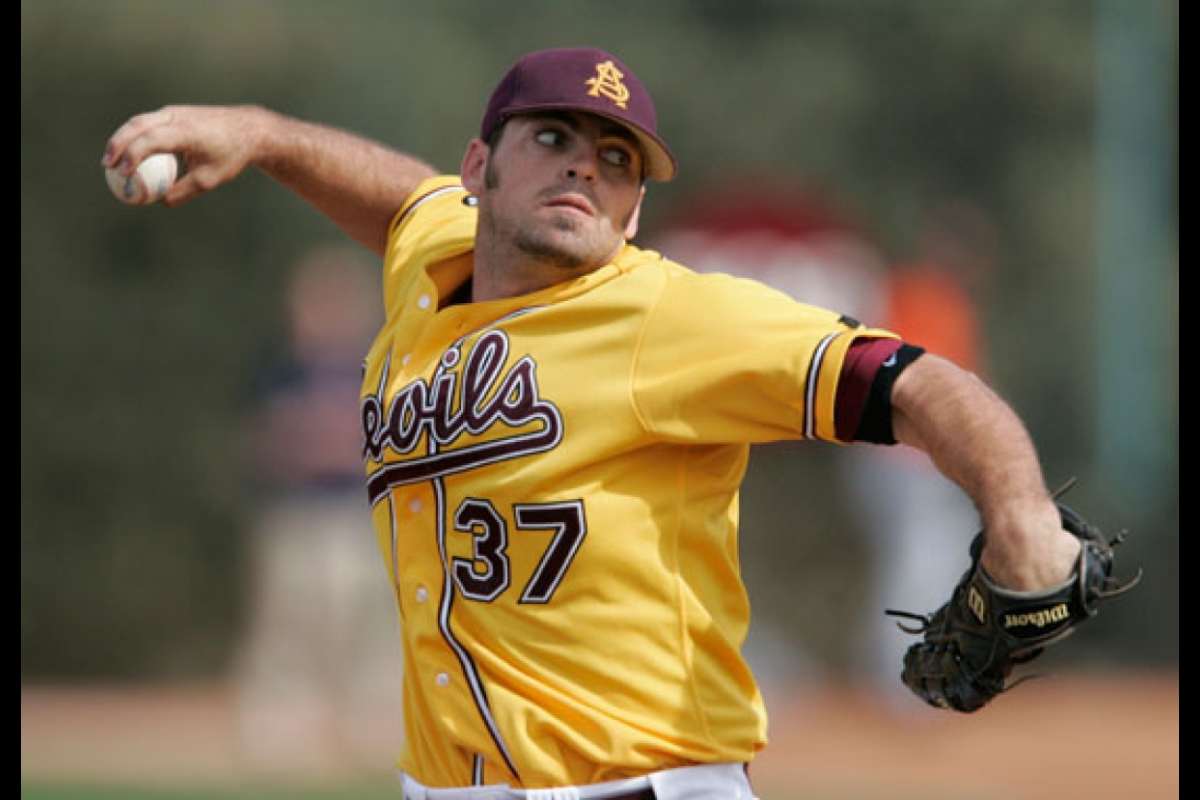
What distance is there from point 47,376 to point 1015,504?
941 cm

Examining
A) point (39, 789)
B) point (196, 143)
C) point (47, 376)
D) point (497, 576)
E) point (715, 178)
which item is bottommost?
point (39, 789)

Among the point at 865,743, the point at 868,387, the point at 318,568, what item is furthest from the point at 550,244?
the point at 865,743

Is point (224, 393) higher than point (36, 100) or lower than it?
lower

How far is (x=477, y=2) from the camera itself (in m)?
13.0

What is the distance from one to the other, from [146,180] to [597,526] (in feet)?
3.81

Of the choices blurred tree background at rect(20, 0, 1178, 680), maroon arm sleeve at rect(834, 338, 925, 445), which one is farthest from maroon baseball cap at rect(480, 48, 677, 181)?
blurred tree background at rect(20, 0, 1178, 680)

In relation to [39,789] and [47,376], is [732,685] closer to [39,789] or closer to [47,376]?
[39,789]

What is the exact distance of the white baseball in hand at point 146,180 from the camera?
3759 mm

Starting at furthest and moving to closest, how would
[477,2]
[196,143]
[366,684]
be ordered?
[477,2]
[366,684]
[196,143]

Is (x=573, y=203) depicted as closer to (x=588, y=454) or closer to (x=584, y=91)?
(x=584, y=91)

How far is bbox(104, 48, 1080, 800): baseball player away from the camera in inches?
130

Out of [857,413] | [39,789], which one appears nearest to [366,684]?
[39,789]

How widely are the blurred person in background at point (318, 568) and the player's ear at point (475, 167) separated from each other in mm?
5781

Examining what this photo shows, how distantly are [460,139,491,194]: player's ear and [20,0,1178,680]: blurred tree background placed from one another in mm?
7470
